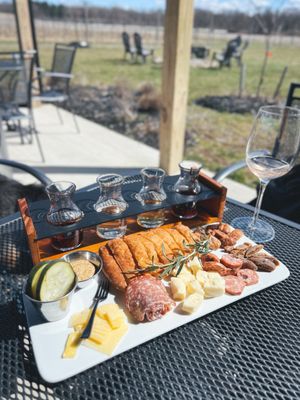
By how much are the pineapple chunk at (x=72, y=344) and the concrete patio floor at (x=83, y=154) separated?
283 centimetres

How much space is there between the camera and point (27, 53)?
18.4 feet

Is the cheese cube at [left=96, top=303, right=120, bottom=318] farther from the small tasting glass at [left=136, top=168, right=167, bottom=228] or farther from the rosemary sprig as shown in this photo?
the small tasting glass at [left=136, top=168, right=167, bottom=228]

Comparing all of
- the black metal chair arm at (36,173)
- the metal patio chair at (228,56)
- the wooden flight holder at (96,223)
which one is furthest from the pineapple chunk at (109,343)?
the metal patio chair at (228,56)

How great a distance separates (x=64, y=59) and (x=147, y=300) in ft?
19.2

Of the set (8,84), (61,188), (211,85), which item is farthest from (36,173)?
(211,85)

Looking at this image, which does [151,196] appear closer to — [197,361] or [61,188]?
[61,188]

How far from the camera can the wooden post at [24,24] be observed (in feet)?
19.3

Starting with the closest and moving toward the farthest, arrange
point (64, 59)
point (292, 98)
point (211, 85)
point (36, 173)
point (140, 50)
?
point (36, 173) → point (292, 98) → point (64, 59) → point (211, 85) → point (140, 50)

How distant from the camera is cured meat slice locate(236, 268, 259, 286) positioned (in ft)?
3.38

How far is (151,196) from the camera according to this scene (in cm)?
126

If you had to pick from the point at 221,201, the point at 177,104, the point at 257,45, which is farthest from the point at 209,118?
the point at 257,45

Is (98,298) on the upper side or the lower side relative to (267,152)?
lower

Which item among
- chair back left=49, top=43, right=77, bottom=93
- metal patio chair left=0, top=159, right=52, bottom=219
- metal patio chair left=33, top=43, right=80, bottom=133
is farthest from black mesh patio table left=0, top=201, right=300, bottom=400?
chair back left=49, top=43, right=77, bottom=93

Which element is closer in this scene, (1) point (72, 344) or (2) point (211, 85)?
(1) point (72, 344)
